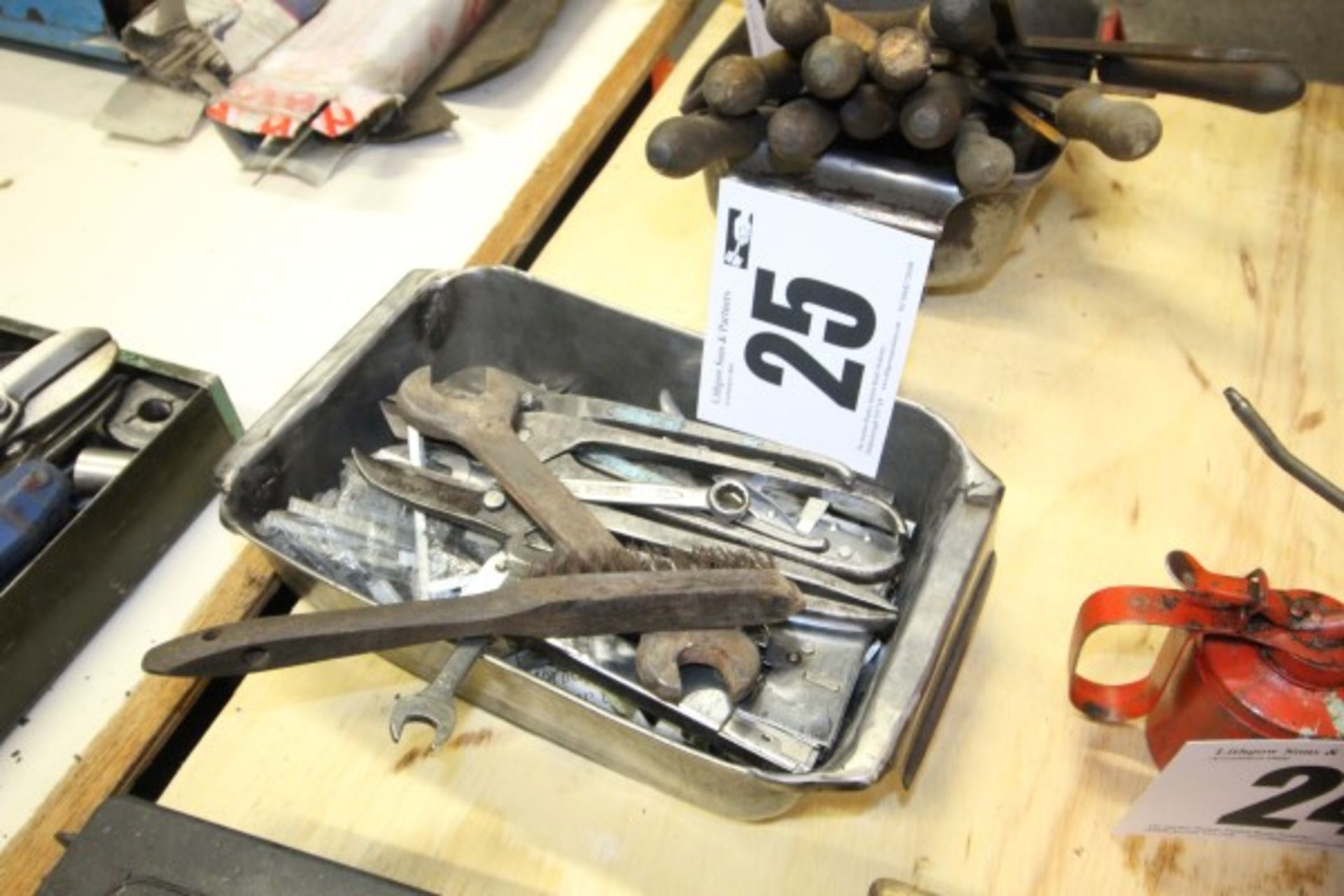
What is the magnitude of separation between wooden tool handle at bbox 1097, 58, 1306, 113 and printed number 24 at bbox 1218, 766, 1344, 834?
35 cm

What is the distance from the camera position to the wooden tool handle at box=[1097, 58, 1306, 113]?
0.57 m

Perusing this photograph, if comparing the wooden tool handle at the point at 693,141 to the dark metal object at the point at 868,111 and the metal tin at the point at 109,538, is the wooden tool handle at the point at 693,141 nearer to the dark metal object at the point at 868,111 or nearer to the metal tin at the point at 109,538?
the dark metal object at the point at 868,111

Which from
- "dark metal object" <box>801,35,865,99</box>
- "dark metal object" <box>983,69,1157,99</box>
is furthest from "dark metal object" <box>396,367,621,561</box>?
"dark metal object" <box>983,69,1157,99</box>

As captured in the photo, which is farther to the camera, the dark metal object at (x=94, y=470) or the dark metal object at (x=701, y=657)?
the dark metal object at (x=94, y=470)

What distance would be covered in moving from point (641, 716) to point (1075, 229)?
51 cm

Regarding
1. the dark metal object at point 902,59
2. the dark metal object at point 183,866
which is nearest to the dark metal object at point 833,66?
the dark metal object at point 902,59

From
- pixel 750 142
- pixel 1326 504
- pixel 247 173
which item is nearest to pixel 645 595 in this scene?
pixel 750 142

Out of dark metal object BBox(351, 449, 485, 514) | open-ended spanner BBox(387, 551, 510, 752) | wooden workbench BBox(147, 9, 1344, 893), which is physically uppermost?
open-ended spanner BBox(387, 551, 510, 752)

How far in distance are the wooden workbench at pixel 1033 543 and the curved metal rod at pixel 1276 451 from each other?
0.13 m

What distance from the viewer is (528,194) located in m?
0.81

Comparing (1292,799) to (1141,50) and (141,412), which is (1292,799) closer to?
(1141,50)

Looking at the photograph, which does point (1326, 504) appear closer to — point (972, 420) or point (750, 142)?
point (972, 420)

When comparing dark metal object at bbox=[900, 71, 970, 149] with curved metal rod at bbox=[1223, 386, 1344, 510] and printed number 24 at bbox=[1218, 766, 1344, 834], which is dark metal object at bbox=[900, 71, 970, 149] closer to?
curved metal rod at bbox=[1223, 386, 1344, 510]

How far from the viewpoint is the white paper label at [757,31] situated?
2.31ft
